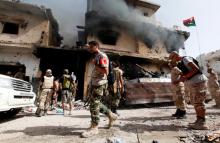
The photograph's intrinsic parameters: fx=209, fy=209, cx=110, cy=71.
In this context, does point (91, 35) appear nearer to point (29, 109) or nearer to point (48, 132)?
point (29, 109)

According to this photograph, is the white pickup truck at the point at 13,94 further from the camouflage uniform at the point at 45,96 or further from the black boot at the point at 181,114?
the black boot at the point at 181,114

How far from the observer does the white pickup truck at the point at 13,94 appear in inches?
191

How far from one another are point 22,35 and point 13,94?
9.26 metres

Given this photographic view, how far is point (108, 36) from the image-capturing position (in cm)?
1533

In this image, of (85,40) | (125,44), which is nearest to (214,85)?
(125,44)

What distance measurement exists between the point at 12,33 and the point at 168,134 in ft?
42.1

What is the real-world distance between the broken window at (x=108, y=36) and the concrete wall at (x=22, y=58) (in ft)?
15.8

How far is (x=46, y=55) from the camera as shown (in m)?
12.7

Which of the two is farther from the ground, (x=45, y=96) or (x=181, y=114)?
(x=45, y=96)

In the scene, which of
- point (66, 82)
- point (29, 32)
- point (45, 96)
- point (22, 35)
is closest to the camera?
point (45, 96)

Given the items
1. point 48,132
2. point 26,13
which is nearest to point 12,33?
point 26,13

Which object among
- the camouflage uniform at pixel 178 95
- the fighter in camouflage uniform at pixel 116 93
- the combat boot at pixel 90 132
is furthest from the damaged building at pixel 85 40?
the combat boot at pixel 90 132

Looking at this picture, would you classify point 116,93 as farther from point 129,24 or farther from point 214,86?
point 129,24

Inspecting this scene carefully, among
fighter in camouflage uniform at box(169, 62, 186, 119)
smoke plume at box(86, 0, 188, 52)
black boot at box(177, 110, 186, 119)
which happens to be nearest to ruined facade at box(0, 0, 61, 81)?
smoke plume at box(86, 0, 188, 52)
